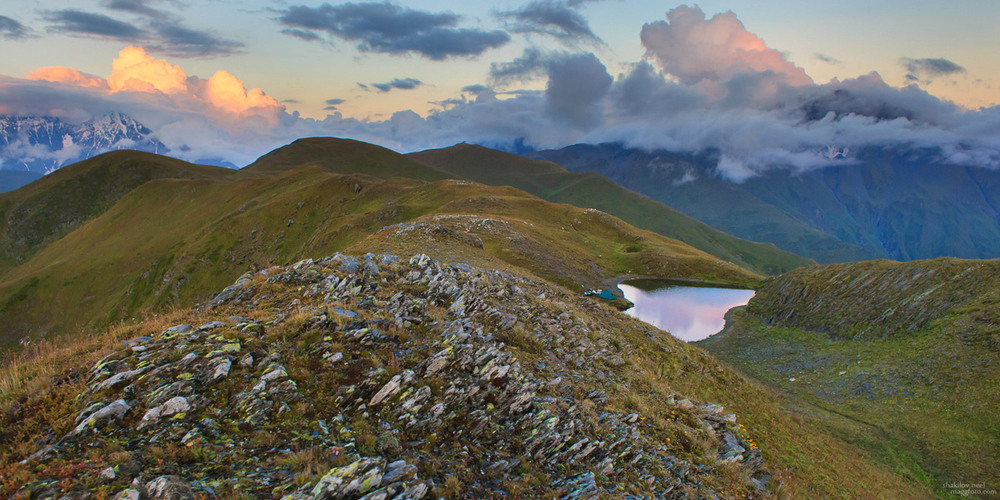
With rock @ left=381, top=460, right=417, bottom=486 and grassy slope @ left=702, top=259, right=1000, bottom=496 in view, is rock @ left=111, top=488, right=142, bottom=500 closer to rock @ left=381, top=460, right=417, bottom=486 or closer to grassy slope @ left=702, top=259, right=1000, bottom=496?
rock @ left=381, top=460, right=417, bottom=486

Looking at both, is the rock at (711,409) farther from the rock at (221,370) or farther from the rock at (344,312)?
the rock at (221,370)

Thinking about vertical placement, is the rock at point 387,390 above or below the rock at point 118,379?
below

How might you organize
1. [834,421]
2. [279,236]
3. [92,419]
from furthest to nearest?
[279,236], [834,421], [92,419]

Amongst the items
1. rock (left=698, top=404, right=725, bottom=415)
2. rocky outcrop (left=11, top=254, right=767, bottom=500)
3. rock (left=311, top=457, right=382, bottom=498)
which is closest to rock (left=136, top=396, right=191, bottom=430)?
rocky outcrop (left=11, top=254, right=767, bottom=500)

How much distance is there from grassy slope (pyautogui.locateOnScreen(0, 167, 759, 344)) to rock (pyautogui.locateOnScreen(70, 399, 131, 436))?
51165 millimetres

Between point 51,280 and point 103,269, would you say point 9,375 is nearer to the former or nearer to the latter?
point 103,269

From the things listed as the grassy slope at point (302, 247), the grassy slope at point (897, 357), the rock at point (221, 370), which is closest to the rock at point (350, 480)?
the rock at point (221, 370)

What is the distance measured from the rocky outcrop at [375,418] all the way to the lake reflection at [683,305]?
38161 millimetres

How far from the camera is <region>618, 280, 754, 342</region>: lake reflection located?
174 ft

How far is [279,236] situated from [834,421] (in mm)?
105917

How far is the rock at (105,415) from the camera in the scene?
8194 mm

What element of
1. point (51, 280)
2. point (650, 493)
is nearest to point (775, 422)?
point (650, 493)

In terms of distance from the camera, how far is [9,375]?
9.62 m

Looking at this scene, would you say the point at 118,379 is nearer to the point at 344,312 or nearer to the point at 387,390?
the point at 344,312
